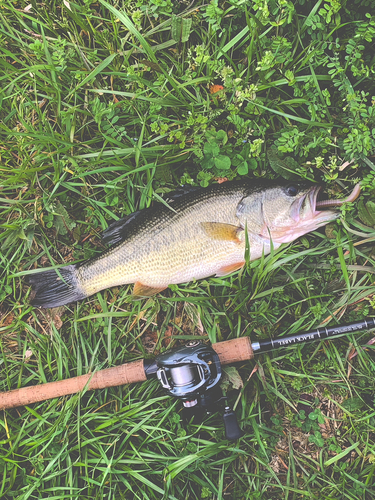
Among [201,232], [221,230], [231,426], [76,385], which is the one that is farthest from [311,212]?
[76,385]

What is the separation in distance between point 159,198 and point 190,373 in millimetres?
1319

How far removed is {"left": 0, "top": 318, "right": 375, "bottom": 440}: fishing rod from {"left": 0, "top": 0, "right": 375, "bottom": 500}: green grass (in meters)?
0.18

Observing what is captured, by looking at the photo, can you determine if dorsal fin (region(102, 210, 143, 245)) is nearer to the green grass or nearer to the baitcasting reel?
the green grass

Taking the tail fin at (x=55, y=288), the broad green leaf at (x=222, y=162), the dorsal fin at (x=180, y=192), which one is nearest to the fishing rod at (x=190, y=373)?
the tail fin at (x=55, y=288)

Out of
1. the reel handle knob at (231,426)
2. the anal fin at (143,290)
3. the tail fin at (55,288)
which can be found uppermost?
the tail fin at (55,288)

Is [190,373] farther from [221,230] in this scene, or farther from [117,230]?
[117,230]

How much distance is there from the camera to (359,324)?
2.83m

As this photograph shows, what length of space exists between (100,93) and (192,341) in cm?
210

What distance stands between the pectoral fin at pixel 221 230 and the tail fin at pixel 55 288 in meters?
1.12

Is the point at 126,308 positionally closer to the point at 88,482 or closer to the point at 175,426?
the point at 175,426

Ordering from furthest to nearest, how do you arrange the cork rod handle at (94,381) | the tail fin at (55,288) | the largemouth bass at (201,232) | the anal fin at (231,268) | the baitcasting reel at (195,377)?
the tail fin at (55,288) → the anal fin at (231,268) → the largemouth bass at (201,232) → the cork rod handle at (94,381) → the baitcasting reel at (195,377)

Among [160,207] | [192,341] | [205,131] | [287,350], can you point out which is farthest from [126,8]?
[287,350]

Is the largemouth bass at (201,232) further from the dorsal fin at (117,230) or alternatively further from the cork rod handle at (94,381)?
the cork rod handle at (94,381)

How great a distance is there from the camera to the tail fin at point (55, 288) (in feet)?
10.4
